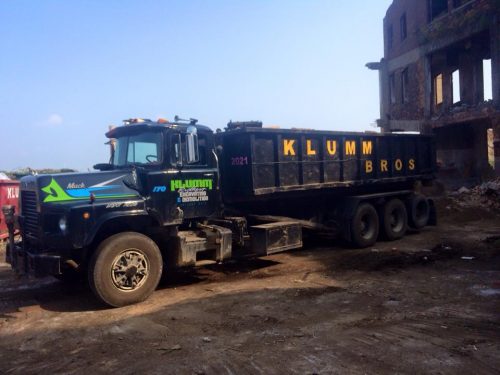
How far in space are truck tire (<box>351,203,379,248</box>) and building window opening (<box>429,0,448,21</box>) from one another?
57.4 ft

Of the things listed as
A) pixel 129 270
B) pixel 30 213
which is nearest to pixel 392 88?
pixel 129 270

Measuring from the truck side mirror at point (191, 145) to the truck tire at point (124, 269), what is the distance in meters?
1.48

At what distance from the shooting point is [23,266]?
6.58 meters

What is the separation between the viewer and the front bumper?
6.07m

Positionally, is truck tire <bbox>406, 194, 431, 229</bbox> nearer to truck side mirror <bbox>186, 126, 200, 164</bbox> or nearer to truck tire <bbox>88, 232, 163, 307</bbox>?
truck side mirror <bbox>186, 126, 200, 164</bbox>

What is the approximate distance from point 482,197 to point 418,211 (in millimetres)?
6602

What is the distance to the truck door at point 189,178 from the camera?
7070 mm

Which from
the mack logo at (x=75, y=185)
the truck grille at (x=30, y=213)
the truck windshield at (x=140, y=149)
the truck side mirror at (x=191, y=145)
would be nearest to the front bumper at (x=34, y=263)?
the truck grille at (x=30, y=213)

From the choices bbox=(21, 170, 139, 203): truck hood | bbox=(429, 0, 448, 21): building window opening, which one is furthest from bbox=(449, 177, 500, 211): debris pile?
bbox=(21, 170, 139, 203): truck hood

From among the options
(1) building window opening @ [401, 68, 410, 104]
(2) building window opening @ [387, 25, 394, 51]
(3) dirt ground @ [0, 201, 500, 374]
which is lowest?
(3) dirt ground @ [0, 201, 500, 374]

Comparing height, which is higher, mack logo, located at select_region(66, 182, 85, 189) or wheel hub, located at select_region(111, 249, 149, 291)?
mack logo, located at select_region(66, 182, 85, 189)

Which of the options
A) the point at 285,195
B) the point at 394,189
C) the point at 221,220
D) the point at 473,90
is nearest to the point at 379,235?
the point at 394,189

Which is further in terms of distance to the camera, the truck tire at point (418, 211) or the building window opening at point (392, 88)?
the building window opening at point (392, 88)

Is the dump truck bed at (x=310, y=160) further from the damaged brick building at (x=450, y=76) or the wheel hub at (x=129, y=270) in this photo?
the damaged brick building at (x=450, y=76)
